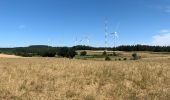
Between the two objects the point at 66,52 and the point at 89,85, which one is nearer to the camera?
the point at 89,85

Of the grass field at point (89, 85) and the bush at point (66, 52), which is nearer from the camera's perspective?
the grass field at point (89, 85)

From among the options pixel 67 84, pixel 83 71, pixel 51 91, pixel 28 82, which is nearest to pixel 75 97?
pixel 51 91

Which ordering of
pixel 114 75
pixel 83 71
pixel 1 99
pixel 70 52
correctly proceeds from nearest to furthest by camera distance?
pixel 1 99, pixel 114 75, pixel 83 71, pixel 70 52

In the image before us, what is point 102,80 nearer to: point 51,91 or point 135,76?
point 135,76

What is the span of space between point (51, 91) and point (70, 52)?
87979 mm

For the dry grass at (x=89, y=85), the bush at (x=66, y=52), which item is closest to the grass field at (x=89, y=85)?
the dry grass at (x=89, y=85)

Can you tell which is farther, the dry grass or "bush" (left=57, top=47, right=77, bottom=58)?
"bush" (left=57, top=47, right=77, bottom=58)

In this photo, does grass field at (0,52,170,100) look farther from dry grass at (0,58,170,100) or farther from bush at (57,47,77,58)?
bush at (57,47,77,58)

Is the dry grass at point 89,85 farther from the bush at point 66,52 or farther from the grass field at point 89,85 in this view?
the bush at point 66,52

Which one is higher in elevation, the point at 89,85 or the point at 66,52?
the point at 66,52

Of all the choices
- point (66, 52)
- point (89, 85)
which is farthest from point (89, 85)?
point (66, 52)

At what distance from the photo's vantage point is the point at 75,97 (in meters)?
11.4

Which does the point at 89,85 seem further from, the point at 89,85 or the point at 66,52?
the point at 66,52

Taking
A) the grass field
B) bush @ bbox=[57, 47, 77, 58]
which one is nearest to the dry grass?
the grass field
